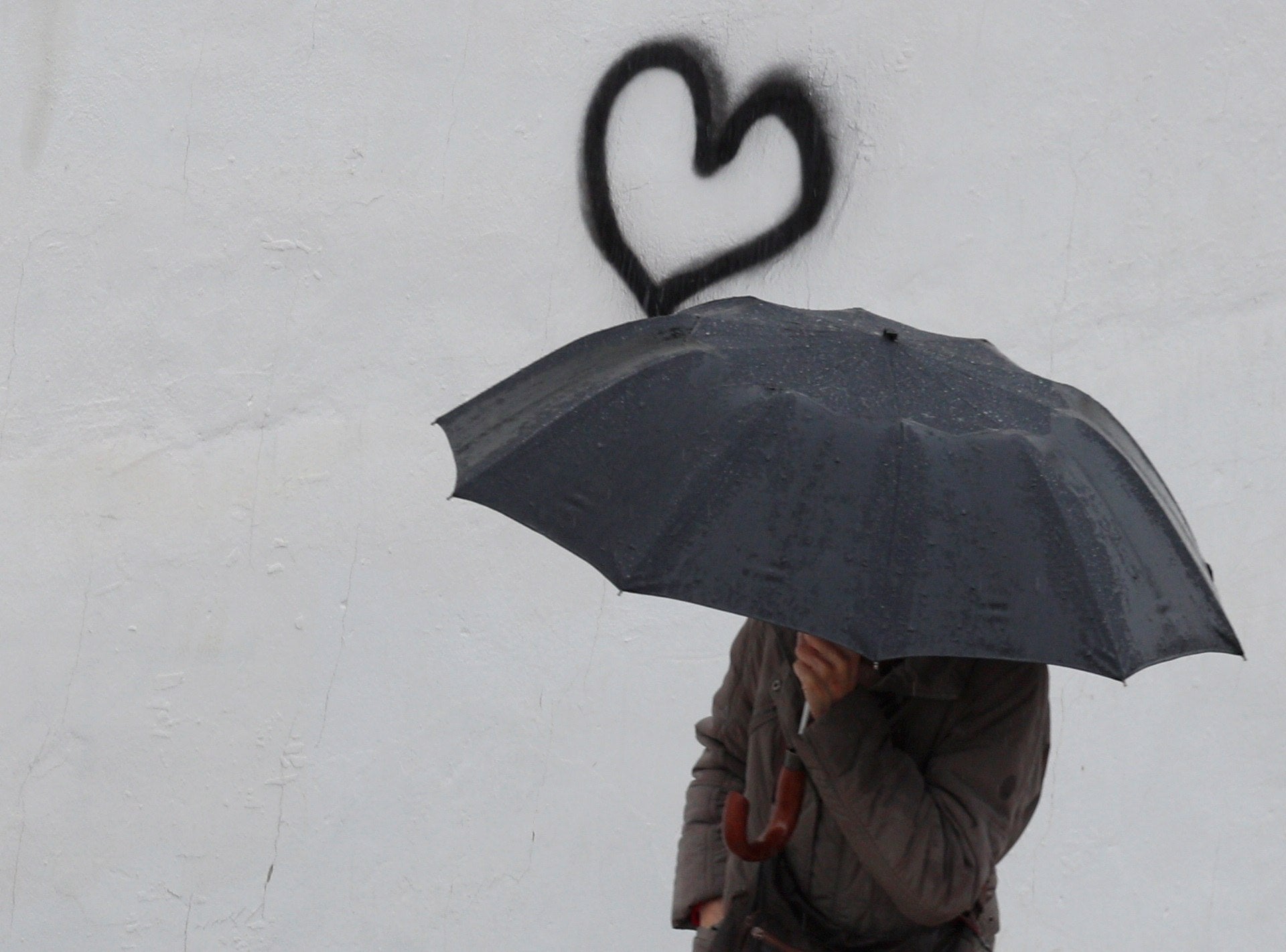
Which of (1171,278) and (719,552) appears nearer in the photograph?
(719,552)

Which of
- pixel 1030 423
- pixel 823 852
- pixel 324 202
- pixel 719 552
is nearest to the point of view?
pixel 719 552

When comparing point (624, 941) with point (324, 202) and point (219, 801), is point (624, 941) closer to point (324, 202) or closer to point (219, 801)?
point (219, 801)

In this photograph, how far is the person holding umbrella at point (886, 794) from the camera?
1.77 metres

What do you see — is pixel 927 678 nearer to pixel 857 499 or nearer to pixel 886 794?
pixel 886 794

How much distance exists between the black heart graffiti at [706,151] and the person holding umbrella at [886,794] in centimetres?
127

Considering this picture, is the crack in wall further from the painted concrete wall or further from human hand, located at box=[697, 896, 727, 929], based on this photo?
human hand, located at box=[697, 896, 727, 929]

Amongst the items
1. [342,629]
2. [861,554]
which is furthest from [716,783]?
[342,629]

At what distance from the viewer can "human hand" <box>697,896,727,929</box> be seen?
2.08 meters

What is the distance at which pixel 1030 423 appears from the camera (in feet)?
5.79

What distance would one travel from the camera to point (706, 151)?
3.13 metres

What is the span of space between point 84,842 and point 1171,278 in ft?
7.75

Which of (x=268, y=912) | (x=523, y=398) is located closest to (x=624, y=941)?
(x=268, y=912)

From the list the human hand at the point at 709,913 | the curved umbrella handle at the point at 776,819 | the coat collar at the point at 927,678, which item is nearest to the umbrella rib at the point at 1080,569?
the coat collar at the point at 927,678

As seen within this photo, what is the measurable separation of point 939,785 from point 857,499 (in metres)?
0.42
